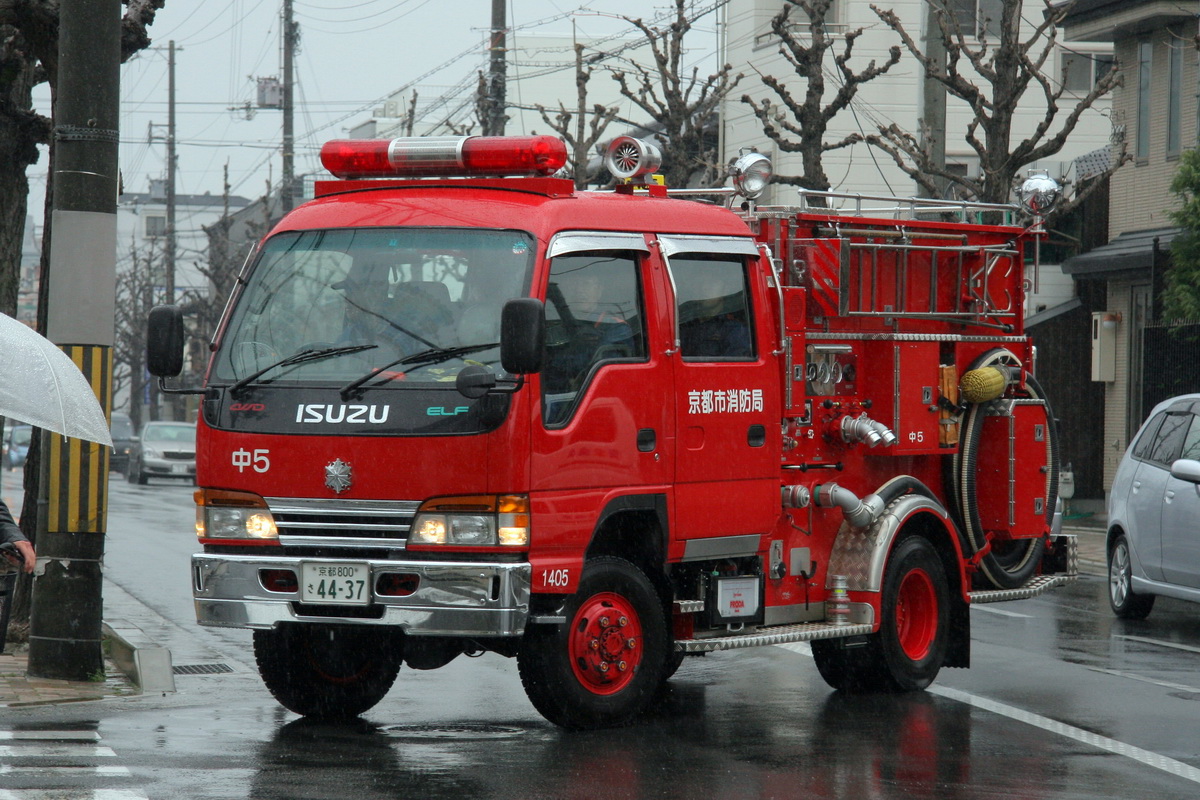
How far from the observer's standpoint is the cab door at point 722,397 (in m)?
8.84

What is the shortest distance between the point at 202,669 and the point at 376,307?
13.0 feet

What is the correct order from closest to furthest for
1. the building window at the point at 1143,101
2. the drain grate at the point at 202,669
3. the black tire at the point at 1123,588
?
the drain grate at the point at 202,669
the black tire at the point at 1123,588
the building window at the point at 1143,101

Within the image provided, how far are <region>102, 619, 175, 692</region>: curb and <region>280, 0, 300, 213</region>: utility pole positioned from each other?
105 feet

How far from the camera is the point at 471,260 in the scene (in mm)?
8266

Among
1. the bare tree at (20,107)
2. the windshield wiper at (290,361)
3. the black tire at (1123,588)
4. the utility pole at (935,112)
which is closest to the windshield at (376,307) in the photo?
the windshield wiper at (290,361)

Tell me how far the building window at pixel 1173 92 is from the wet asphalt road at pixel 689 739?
51.5 ft

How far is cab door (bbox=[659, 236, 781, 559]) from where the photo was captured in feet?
29.0

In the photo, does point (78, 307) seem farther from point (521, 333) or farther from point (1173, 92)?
point (1173, 92)

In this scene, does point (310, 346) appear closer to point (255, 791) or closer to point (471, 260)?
point (471, 260)

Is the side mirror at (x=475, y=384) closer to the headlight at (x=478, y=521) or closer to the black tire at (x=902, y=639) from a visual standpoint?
the headlight at (x=478, y=521)

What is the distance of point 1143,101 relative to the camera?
27000 mm

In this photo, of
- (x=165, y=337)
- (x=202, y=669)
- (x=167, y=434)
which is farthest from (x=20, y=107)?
(x=167, y=434)

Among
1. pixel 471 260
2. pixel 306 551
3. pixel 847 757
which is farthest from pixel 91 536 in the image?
pixel 847 757

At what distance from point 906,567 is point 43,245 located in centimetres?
647
